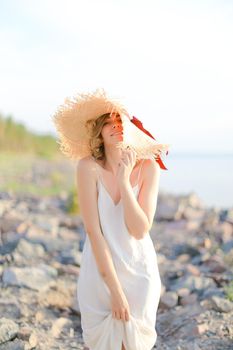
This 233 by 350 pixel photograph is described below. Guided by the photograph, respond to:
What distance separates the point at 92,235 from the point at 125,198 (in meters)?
0.29

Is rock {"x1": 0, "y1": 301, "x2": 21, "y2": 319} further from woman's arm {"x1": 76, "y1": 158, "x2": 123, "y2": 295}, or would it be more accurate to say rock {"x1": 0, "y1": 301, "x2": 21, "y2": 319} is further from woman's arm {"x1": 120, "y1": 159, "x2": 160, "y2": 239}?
woman's arm {"x1": 120, "y1": 159, "x2": 160, "y2": 239}

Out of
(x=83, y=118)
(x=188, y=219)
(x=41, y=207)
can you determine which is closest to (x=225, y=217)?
(x=188, y=219)

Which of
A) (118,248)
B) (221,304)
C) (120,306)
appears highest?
(118,248)

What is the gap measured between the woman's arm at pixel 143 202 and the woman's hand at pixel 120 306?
0.34 metres

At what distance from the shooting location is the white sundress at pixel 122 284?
3.55 metres

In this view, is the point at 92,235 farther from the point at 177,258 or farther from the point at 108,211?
the point at 177,258

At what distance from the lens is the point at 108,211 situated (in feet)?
11.7

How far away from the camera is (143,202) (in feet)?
11.8

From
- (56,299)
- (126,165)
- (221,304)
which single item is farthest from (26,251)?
(126,165)

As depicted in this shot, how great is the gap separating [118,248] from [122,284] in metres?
0.20

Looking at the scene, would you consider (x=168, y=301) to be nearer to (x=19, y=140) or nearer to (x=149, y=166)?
(x=149, y=166)

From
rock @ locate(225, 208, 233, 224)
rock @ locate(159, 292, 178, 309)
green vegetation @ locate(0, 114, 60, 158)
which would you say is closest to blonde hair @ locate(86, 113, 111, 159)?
rock @ locate(159, 292, 178, 309)

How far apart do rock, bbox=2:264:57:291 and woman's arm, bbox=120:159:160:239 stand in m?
2.75

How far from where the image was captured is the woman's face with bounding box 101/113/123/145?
3664 millimetres
